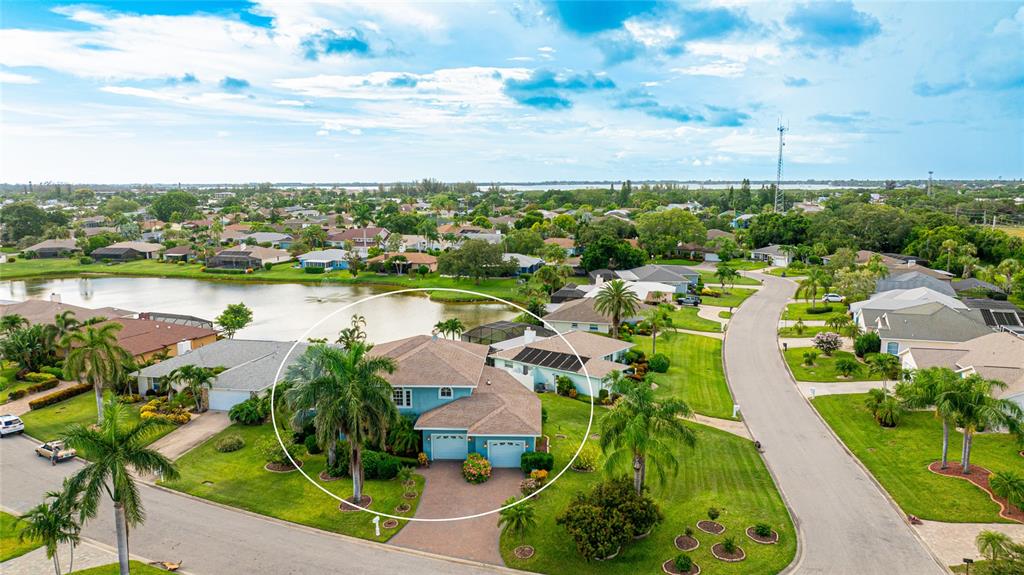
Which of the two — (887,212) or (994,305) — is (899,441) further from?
(887,212)

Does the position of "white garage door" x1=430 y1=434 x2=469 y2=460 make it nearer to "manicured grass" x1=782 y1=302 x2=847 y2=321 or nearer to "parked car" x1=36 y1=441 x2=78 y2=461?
"parked car" x1=36 y1=441 x2=78 y2=461

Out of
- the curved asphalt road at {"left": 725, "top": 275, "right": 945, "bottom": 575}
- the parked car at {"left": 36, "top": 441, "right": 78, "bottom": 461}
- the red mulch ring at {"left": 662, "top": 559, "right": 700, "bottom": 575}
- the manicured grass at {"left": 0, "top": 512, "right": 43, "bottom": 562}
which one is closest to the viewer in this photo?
the red mulch ring at {"left": 662, "top": 559, "right": 700, "bottom": 575}

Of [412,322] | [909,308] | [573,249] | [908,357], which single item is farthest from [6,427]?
[573,249]

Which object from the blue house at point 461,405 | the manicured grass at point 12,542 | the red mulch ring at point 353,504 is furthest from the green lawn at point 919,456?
the manicured grass at point 12,542

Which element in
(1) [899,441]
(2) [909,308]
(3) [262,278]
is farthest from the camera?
(3) [262,278]

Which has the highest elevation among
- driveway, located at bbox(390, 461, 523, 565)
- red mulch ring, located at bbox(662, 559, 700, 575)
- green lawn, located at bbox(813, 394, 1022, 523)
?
green lawn, located at bbox(813, 394, 1022, 523)

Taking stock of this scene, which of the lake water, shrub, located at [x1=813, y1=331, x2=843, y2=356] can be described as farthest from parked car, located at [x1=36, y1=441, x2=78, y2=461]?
shrub, located at [x1=813, y1=331, x2=843, y2=356]

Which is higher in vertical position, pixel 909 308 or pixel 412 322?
pixel 909 308
